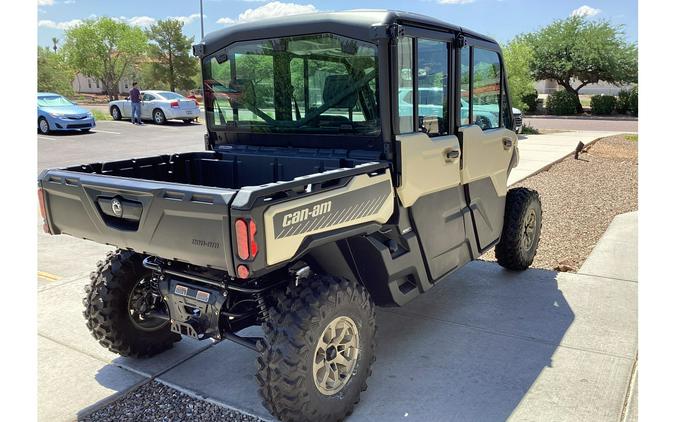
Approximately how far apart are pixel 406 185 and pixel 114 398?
215cm

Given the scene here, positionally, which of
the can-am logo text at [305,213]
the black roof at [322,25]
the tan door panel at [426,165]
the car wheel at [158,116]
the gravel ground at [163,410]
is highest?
the car wheel at [158,116]

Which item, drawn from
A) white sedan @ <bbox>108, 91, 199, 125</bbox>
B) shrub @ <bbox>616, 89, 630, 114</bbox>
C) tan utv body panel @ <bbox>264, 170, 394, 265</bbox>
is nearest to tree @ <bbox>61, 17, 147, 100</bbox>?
white sedan @ <bbox>108, 91, 199, 125</bbox>

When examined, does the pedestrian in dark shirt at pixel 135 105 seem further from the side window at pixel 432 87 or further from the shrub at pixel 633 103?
the shrub at pixel 633 103

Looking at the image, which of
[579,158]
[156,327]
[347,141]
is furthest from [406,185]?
[579,158]

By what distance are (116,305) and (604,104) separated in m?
37.4

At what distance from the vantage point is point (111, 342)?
372 centimetres

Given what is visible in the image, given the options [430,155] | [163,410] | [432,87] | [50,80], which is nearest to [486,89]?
[432,87]

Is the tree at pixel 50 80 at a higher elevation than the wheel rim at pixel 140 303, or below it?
higher

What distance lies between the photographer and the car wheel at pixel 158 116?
24067 mm

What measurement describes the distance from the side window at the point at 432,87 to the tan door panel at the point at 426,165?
0.10 meters

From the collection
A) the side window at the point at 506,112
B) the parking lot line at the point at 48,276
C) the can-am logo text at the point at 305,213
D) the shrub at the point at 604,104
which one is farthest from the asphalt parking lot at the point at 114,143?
the shrub at the point at 604,104

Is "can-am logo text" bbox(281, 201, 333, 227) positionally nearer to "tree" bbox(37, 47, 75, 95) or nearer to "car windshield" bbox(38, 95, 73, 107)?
"car windshield" bbox(38, 95, 73, 107)

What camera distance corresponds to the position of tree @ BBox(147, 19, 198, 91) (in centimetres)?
5306

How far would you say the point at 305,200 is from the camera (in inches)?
109
